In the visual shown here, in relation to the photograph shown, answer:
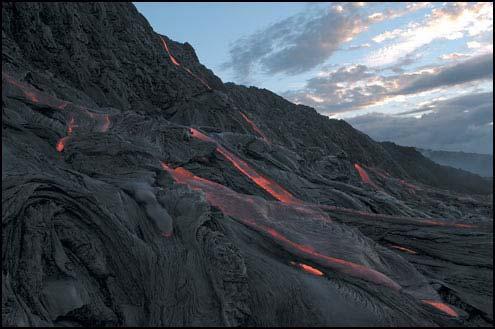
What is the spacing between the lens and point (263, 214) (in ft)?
35.8

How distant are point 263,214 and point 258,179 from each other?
4.82 metres

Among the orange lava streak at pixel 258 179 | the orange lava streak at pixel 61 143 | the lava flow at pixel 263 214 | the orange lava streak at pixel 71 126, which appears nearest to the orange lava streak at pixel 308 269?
the lava flow at pixel 263 214

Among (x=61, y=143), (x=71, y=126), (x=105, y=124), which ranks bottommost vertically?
(x=61, y=143)

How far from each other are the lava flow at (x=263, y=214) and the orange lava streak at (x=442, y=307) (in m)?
0.64

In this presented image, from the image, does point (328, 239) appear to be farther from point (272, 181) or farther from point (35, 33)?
point (35, 33)

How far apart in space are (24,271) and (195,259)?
3073 mm

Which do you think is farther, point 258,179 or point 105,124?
point 105,124

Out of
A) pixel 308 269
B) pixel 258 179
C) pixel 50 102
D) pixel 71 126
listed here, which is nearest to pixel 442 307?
pixel 308 269

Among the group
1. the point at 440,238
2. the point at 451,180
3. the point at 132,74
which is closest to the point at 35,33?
the point at 132,74

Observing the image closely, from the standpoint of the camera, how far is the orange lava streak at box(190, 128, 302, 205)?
15.3m

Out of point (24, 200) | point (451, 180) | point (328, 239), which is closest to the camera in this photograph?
point (24, 200)

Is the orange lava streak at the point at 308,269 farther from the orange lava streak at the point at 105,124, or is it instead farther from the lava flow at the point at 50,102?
the lava flow at the point at 50,102

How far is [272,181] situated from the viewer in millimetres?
16047

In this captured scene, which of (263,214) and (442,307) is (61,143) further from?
(442,307)
